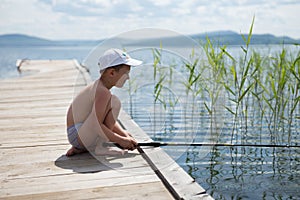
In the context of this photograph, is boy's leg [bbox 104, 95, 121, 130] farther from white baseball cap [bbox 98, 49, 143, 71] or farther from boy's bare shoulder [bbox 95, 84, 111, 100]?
white baseball cap [bbox 98, 49, 143, 71]

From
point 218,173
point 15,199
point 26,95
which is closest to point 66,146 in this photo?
point 15,199

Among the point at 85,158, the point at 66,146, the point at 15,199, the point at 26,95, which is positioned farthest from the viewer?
the point at 26,95

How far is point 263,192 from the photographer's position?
8.50 ft

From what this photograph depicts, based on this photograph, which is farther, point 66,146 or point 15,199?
point 66,146

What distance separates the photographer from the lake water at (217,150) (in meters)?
2.71

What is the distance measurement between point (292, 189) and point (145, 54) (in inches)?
75.9

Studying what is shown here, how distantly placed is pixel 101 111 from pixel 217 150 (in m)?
1.51

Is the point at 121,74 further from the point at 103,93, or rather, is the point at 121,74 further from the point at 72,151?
the point at 72,151

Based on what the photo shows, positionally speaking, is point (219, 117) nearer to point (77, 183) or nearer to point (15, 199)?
point (77, 183)

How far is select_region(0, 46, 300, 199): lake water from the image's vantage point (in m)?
2.71

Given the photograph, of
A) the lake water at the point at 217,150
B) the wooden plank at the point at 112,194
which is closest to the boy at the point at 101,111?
the wooden plank at the point at 112,194

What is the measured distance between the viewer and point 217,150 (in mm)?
3508

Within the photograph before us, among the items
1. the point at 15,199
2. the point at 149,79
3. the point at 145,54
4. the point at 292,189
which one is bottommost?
the point at 292,189

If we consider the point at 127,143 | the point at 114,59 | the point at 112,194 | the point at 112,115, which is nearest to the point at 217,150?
the point at 127,143
